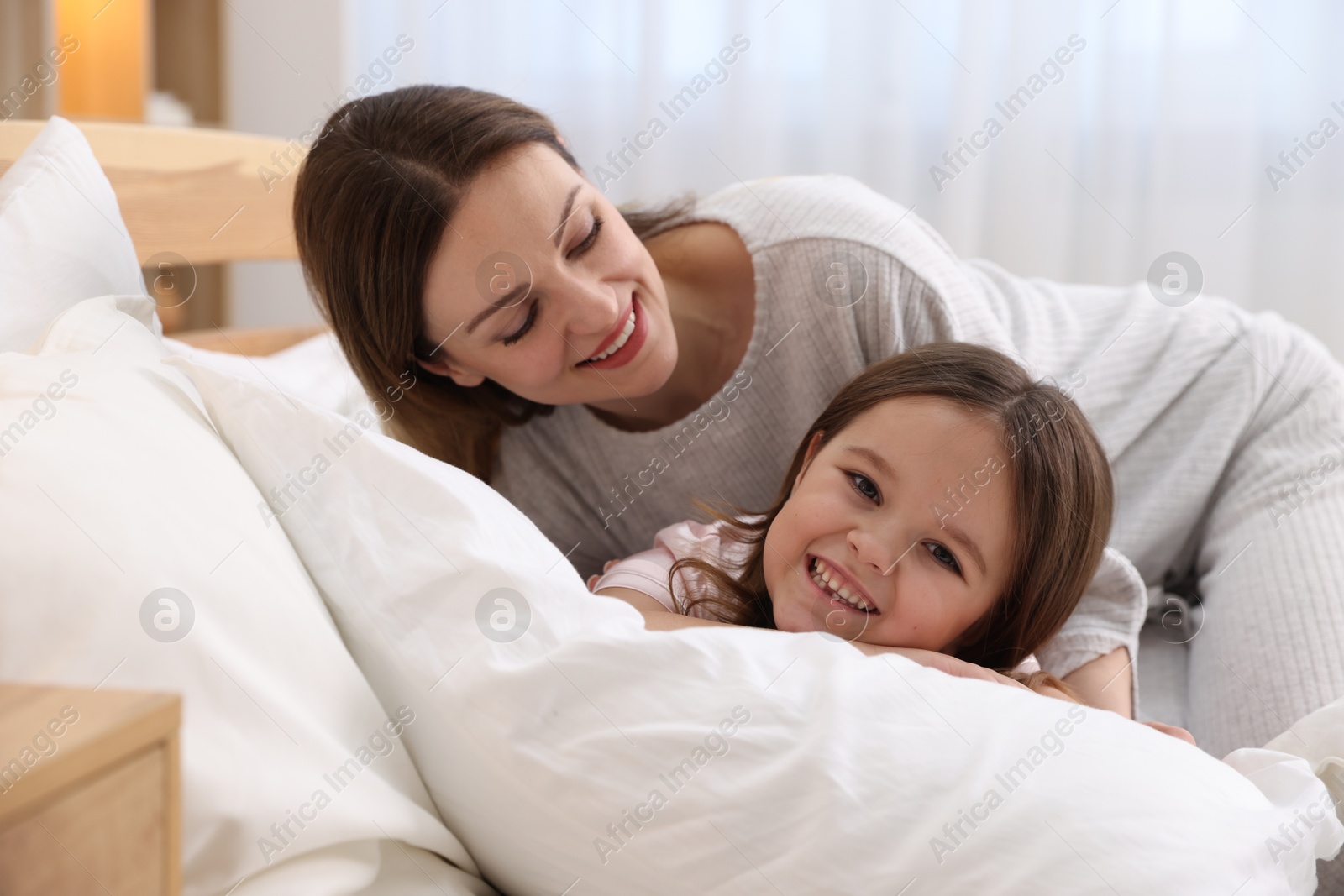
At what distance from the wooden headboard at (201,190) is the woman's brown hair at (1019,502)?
79 cm

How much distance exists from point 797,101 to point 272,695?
6.65 feet

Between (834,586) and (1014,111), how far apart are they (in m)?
1.62

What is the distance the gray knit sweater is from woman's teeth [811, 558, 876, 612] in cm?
26

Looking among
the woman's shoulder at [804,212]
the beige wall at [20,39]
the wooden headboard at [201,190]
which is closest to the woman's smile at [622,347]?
the woman's shoulder at [804,212]

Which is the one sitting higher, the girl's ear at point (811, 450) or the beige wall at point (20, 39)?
the beige wall at point (20, 39)

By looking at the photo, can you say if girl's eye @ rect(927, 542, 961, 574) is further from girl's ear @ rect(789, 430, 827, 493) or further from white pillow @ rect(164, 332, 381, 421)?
white pillow @ rect(164, 332, 381, 421)

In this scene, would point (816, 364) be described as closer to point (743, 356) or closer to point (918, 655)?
point (743, 356)

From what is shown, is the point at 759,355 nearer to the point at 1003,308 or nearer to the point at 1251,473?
the point at 1003,308

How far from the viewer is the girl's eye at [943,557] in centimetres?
85

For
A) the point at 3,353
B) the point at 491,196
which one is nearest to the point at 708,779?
the point at 3,353

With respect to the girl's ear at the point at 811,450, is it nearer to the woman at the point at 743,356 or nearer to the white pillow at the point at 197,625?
the woman at the point at 743,356

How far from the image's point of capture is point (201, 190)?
1.40 metres

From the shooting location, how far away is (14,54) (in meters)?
1.97

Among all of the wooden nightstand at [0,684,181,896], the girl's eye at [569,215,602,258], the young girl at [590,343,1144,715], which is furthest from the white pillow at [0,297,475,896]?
the girl's eye at [569,215,602,258]
